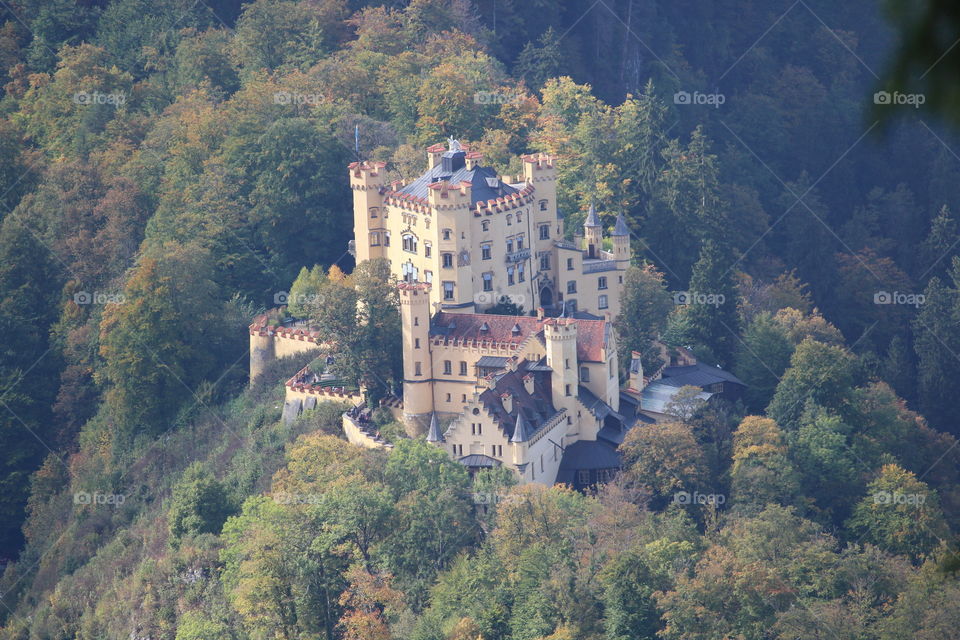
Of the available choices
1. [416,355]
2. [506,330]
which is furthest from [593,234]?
[416,355]

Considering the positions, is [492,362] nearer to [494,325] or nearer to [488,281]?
[494,325]

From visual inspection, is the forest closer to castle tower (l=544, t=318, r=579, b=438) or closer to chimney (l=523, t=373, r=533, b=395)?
castle tower (l=544, t=318, r=579, b=438)

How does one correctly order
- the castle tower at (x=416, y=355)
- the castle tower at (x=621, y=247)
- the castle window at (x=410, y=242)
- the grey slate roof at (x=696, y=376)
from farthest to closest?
the castle tower at (x=621, y=247), the grey slate roof at (x=696, y=376), the castle window at (x=410, y=242), the castle tower at (x=416, y=355)

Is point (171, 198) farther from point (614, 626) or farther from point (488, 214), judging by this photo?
point (614, 626)

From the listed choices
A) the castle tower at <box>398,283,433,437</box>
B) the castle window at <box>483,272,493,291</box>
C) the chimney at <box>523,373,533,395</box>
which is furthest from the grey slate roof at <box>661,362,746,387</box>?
the castle tower at <box>398,283,433,437</box>

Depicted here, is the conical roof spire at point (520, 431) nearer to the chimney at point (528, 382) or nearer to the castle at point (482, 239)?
the chimney at point (528, 382)

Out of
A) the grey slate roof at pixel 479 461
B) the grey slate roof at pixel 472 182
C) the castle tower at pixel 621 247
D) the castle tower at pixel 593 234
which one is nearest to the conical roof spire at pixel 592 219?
the castle tower at pixel 593 234

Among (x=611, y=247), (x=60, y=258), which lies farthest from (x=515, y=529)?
(x=60, y=258)
